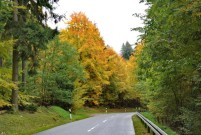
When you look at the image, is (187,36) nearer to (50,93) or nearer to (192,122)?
(192,122)

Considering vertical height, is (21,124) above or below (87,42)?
below

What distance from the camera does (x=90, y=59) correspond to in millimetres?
43156

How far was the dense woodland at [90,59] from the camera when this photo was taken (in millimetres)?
9812

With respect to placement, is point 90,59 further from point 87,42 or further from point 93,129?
point 93,129

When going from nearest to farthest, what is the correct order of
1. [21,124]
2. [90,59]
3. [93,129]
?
1. [93,129]
2. [21,124]
3. [90,59]

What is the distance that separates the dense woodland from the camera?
32.2ft

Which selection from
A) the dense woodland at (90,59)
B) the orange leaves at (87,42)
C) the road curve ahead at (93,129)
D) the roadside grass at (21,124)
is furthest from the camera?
the orange leaves at (87,42)

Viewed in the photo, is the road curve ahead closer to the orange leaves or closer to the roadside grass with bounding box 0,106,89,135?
the roadside grass with bounding box 0,106,89,135

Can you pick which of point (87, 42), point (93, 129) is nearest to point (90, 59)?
point (87, 42)

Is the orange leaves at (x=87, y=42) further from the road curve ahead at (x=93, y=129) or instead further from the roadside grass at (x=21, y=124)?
the road curve ahead at (x=93, y=129)

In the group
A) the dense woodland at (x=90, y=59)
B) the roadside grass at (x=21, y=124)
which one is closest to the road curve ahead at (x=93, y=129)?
the roadside grass at (x=21, y=124)

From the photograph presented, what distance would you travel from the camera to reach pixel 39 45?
66.3 feet

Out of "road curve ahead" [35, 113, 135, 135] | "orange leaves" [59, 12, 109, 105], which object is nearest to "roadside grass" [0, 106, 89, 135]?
"road curve ahead" [35, 113, 135, 135]

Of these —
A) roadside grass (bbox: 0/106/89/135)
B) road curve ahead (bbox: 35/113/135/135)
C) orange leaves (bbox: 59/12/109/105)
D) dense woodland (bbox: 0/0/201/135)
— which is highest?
orange leaves (bbox: 59/12/109/105)
